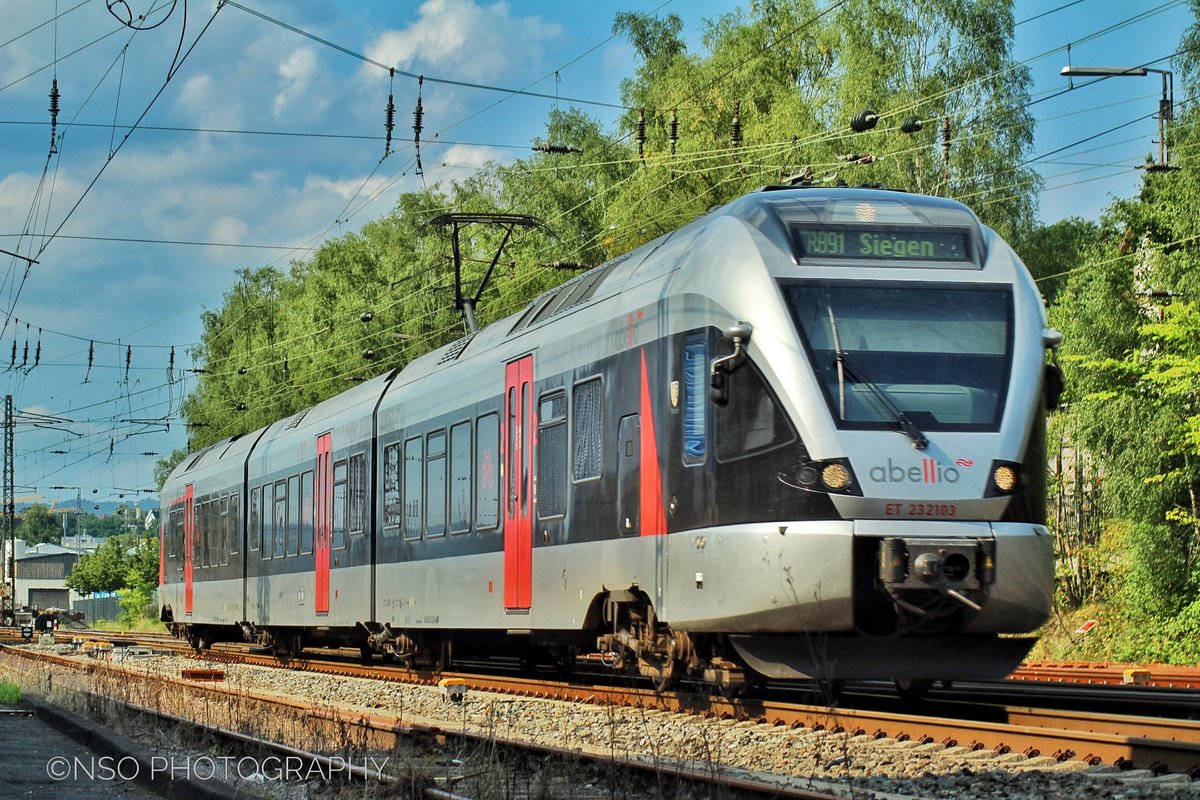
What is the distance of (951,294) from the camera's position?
1124 cm

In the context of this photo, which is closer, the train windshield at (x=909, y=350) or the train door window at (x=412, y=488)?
the train windshield at (x=909, y=350)

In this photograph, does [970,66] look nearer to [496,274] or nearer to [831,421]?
[496,274]

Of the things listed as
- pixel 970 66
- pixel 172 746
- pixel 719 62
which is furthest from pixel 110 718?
pixel 719 62

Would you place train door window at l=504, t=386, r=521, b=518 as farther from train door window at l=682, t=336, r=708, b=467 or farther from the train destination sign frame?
the train destination sign frame

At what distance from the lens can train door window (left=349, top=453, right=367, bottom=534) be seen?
788 inches

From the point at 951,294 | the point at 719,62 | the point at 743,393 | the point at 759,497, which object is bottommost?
the point at 759,497

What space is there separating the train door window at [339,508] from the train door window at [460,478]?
433cm

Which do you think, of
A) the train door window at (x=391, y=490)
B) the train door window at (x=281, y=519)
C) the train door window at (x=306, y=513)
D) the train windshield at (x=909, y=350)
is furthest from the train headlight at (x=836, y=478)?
the train door window at (x=281, y=519)

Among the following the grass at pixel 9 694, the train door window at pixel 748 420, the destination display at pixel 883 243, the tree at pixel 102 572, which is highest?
the destination display at pixel 883 243

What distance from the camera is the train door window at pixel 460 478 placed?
1636 cm

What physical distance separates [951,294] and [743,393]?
1.61 metres

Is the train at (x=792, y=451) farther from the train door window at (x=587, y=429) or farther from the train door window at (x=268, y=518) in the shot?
the train door window at (x=268, y=518)

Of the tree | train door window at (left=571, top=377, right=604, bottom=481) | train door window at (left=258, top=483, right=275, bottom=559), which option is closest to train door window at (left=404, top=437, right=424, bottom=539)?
train door window at (left=571, top=377, right=604, bottom=481)

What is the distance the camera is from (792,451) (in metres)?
10.6
